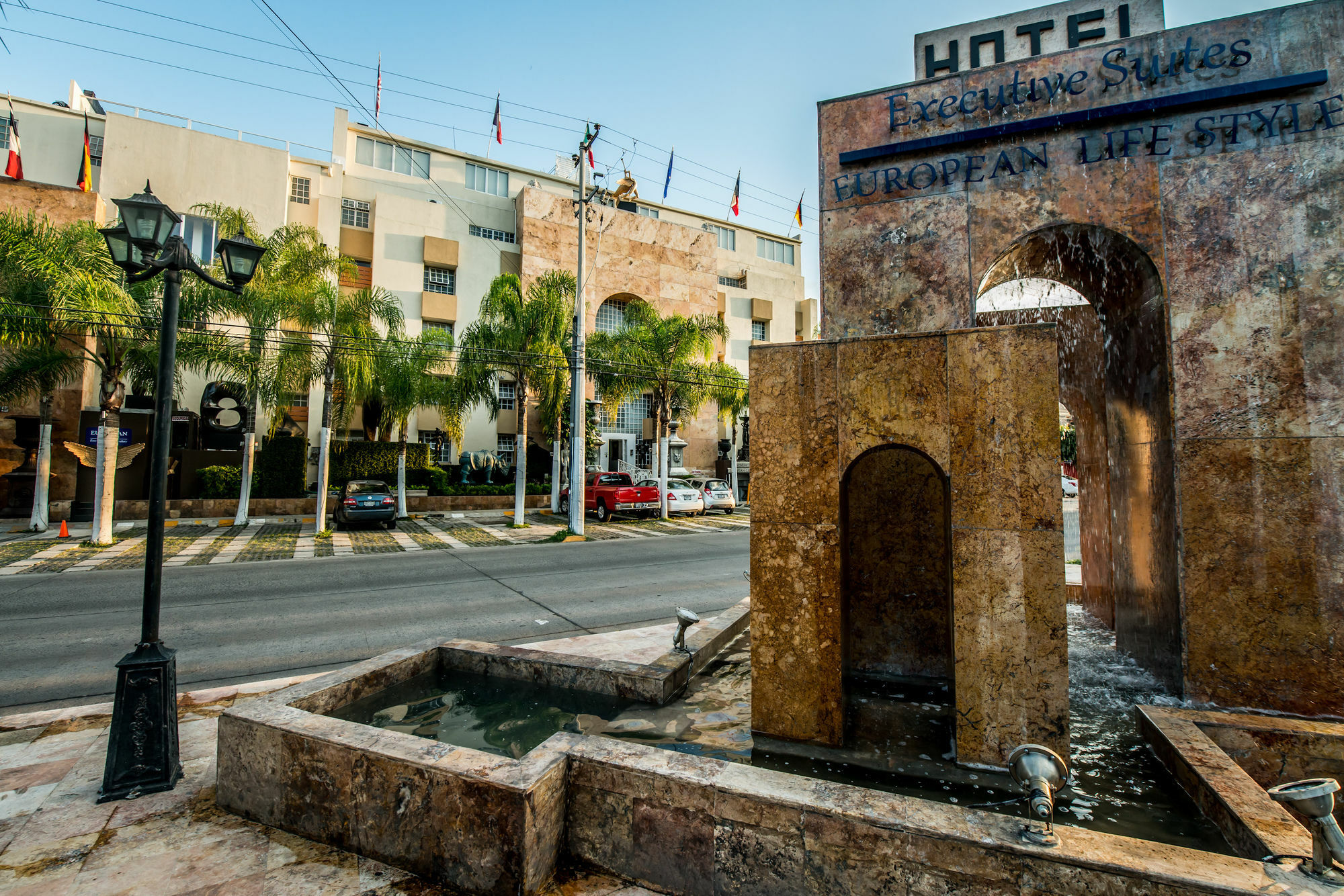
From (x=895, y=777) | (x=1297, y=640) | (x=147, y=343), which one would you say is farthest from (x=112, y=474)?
(x=1297, y=640)

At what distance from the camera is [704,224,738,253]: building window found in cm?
4588

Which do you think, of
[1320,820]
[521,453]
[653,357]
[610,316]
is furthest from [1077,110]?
[610,316]

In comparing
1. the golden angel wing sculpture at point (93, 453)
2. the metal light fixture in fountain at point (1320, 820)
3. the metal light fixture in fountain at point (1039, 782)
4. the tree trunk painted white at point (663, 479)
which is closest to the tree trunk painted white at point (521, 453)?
the tree trunk painted white at point (663, 479)

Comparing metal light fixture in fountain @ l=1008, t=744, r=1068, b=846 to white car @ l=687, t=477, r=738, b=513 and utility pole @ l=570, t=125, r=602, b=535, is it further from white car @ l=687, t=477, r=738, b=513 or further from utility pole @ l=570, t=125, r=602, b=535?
white car @ l=687, t=477, r=738, b=513

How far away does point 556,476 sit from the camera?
26859 millimetres

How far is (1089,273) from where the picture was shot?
19.5 ft

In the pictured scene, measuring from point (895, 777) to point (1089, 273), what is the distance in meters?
4.95

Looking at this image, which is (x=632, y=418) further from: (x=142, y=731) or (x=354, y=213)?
(x=142, y=731)

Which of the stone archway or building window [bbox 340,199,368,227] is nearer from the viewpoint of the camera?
the stone archway

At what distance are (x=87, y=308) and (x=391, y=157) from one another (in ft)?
73.1

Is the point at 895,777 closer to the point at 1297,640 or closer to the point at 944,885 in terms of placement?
the point at 944,885

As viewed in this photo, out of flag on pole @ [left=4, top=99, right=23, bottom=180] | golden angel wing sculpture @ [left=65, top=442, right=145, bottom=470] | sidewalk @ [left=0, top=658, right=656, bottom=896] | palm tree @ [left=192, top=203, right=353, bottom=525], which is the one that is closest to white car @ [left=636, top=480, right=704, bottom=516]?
palm tree @ [left=192, top=203, right=353, bottom=525]

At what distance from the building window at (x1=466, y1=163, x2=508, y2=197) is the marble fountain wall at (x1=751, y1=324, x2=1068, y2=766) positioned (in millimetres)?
36295

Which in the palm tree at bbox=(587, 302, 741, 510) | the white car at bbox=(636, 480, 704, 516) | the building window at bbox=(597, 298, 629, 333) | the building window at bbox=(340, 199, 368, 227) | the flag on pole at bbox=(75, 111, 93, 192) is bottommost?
the white car at bbox=(636, 480, 704, 516)
